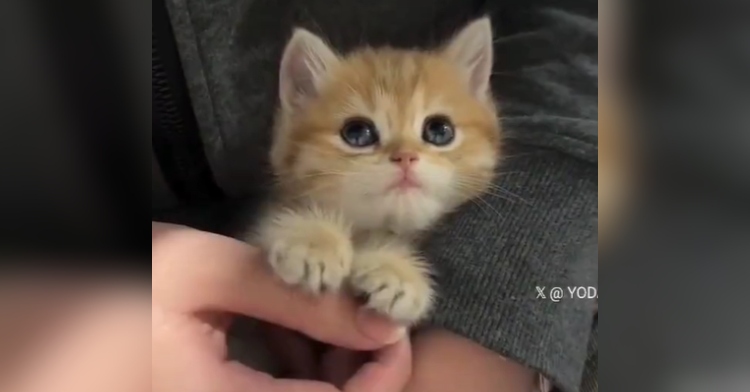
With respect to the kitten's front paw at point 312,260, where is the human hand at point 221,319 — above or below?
below

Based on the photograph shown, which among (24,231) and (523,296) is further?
(523,296)

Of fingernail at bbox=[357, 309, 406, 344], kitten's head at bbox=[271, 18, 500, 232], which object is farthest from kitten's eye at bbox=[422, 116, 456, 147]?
fingernail at bbox=[357, 309, 406, 344]

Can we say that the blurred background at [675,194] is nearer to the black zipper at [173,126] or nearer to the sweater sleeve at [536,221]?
the sweater sleeve at [536,221]

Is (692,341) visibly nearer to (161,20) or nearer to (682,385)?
(682,385)

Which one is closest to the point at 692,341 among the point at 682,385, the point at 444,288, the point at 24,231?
the point at 682,385

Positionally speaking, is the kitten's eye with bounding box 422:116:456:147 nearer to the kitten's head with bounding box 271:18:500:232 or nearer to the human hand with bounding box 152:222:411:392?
the kitten's head with bounding box 271:18:500:232

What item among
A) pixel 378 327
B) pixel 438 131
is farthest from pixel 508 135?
pixel 378 327

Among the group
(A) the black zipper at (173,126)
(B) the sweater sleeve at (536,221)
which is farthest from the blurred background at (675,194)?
(A) the black zipper at (173,126)
